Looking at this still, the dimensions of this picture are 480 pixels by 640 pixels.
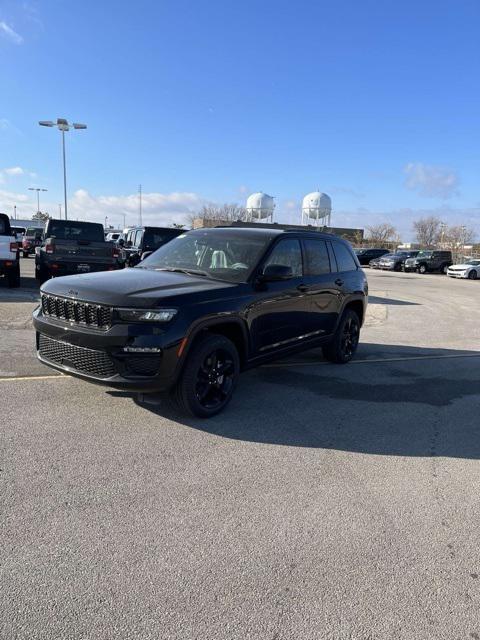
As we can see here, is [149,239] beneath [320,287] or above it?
above

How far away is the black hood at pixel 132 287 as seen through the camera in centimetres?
428

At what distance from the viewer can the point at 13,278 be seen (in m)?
13.9

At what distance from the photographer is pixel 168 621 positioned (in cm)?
229

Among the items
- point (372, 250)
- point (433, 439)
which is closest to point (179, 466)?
point (433, 439)

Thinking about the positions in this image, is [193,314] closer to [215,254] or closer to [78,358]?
[78,358]

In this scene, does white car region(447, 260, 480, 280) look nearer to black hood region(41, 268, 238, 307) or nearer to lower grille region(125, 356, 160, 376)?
black hood region(41, 268, 238, 307)

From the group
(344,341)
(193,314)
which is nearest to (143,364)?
(193,314)

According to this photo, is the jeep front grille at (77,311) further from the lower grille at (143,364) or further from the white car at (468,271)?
the white car at (468,271)

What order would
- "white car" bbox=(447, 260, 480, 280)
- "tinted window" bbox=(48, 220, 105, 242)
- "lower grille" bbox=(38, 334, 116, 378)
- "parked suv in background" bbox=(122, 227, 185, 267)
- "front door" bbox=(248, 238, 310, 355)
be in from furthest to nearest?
"white car" bbox=(447, 260, 480, 280)
"parked suv in background" bbox=(122, 227, 185, 267)
"tinted window" bbox=(48, 220, 105, 242)
"front door" bbox=(248, 238, 310, 355)
"lower grille" bbox=(38, 334, 116, 378)

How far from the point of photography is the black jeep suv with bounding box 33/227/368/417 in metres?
4.27

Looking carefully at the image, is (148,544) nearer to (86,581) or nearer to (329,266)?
(86,581)

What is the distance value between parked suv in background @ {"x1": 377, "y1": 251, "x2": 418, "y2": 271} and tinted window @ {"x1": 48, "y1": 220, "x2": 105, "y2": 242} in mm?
28422

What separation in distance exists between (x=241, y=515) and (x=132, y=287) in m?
2.26

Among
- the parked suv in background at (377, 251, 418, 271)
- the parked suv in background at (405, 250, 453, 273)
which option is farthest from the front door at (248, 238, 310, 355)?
the parked suv in background at (377, 251, 418, 271)
